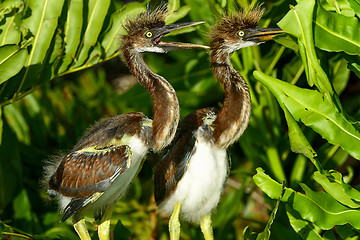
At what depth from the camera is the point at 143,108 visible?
476 centimetres

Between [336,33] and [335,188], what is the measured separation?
66 centimetres

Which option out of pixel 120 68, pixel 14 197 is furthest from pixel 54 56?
pixel 120 68

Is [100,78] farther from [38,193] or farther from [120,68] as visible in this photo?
[38,193]

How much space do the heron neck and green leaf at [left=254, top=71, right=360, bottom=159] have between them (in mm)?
563

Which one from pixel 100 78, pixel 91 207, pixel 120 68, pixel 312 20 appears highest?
pixel 312 20

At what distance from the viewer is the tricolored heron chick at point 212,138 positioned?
3.10 meters

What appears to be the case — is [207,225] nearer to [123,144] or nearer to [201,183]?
[201,183]

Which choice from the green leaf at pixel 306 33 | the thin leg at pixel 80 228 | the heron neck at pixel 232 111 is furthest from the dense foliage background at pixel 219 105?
the heron neck at pixel 232 111

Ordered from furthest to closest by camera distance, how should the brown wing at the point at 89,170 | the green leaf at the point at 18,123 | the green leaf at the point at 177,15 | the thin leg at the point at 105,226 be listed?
1. the green leaf at the point at 18,123
2. the green leaf at the point at 177,15
3. the thin leg at the point at 105,226
4. the brown wing at the point at 89,170

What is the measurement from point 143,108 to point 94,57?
3.84 feet

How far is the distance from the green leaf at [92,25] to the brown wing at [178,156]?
75 centimetres

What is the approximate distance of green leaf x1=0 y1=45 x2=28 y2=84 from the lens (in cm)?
306

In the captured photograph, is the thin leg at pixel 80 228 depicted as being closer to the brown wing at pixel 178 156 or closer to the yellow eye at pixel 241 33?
the brown wing at pixel 178 156

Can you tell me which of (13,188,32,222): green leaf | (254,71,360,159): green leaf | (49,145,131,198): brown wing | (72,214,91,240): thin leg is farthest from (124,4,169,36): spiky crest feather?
(13,188,32,222): green leaf
